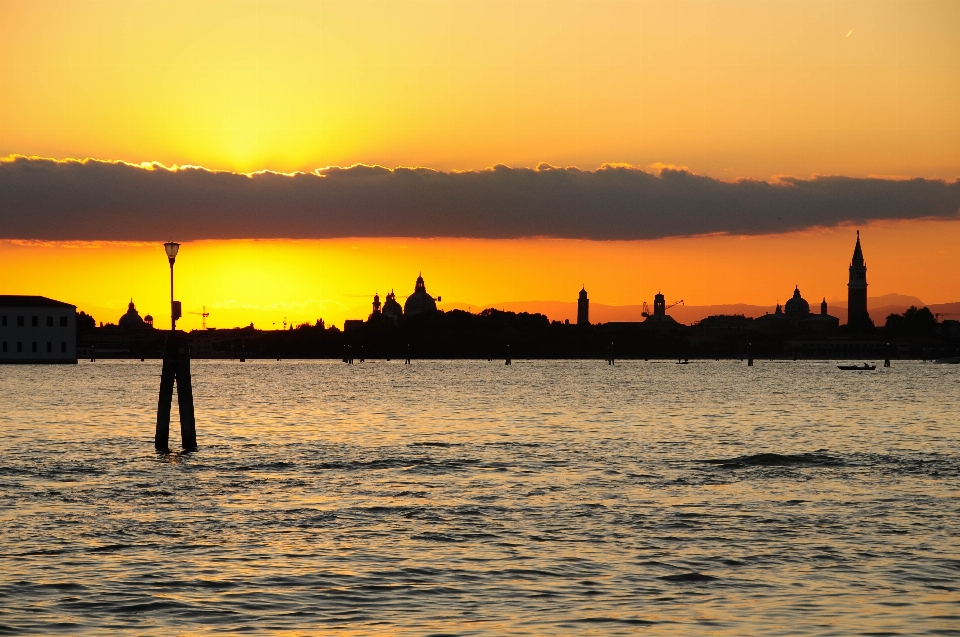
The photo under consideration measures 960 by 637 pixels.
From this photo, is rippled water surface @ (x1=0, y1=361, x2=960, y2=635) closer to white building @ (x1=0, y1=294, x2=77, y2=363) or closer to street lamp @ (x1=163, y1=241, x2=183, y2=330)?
street lamp @ (x1=163, y1=241, x2=183, y2=330)

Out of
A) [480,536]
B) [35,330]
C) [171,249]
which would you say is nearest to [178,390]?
[171,249]

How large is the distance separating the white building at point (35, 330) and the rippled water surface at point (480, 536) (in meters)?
137

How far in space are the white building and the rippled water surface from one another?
137 metres

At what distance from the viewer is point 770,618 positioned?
1417 cm

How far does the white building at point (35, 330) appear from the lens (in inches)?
6772

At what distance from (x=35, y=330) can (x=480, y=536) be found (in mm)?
164165

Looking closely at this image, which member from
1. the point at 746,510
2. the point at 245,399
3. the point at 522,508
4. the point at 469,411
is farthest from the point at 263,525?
the point at 245,399

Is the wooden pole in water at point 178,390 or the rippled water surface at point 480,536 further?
the wooden pole in water at point 178,390

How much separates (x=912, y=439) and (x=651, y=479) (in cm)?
1768

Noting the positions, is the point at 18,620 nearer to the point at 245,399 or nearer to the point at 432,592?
the point at 432,592

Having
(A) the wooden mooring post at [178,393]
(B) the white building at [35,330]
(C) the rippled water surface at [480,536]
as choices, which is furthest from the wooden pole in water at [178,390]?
(B) the white building at [35,330]

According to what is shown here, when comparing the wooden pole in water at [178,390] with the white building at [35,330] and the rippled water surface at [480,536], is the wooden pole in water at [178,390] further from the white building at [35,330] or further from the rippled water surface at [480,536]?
the white building at [35,330]

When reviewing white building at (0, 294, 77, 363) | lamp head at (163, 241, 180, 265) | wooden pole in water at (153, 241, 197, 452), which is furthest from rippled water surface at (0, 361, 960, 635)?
white building at (0, 294, 77, 363)

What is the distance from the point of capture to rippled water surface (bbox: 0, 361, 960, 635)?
47.3ft
